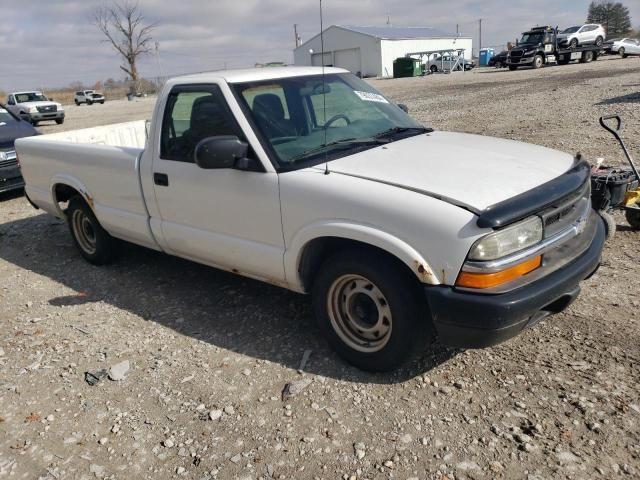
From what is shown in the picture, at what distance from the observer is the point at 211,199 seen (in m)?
4.02

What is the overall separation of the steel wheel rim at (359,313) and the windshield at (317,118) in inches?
33.3

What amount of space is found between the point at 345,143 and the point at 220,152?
0.87 metres

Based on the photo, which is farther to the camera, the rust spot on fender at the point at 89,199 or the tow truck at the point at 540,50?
the tow truck at the point at 540,50

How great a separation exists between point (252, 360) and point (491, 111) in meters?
12.8

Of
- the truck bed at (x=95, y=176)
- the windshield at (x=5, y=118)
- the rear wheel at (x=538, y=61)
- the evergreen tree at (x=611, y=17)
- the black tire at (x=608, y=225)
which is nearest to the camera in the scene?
the truck bed at (x=95, y=176)

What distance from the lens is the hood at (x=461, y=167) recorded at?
300 centimetres

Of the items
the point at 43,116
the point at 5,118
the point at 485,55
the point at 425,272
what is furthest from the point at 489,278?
the point at 485,55

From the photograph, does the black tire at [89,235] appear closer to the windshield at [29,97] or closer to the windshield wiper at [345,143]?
the windshield wiper at [345,143]

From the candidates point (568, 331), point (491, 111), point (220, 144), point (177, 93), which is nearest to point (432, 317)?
point (568, 331)

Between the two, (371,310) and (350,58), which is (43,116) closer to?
(371,310)

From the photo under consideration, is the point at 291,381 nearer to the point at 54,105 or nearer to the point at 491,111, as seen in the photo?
the point at 491,111

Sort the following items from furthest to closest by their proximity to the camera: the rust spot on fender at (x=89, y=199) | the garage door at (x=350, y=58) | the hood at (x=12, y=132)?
the garage door at (x=350, y=58) < the hood at (x=12, y=132) < the rust spot on fender at (x=89, y=199)

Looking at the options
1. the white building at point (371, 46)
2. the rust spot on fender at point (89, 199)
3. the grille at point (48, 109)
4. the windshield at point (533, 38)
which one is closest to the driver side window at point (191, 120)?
the rust spot on fender at point (89, 199)

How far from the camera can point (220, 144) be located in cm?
355
